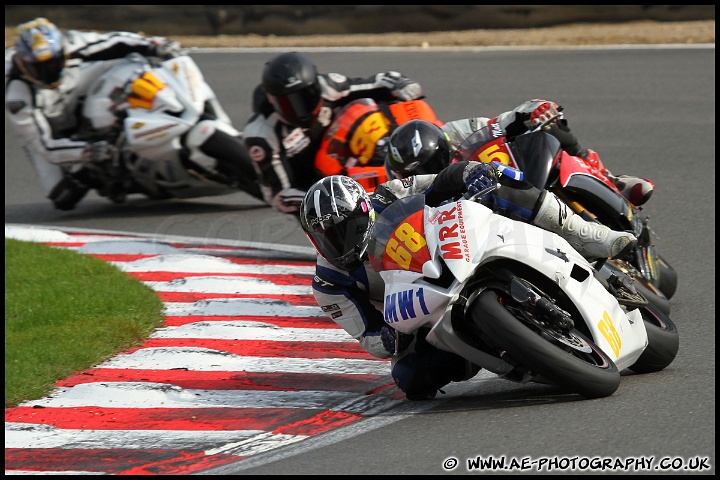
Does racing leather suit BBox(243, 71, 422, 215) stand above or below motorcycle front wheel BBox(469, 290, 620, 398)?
below

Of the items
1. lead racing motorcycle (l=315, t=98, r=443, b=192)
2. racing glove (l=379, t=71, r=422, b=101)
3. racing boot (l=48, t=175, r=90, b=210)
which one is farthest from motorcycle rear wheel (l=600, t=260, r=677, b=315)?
racing boot (l=48, t=175, r=90, b=210)

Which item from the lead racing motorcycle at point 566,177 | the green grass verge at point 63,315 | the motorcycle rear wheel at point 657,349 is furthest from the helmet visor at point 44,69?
the motorcycle rear wheel at point 657,349

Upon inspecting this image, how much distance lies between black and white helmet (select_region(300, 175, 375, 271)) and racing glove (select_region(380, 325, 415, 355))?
14.5 inches

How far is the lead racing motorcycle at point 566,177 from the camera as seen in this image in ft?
21.1

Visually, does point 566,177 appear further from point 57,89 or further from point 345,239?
point 57,89

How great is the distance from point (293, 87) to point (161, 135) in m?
2.21

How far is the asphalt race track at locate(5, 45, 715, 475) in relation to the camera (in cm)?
473

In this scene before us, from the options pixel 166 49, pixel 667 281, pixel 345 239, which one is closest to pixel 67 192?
pixel 166 49

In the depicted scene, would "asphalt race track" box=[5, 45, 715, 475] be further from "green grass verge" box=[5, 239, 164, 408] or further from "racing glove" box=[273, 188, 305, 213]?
"racing glove" box=[273, 188, 305, 213]

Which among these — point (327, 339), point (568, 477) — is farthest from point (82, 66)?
point (568, 477)

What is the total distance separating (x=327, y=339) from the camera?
6926mm

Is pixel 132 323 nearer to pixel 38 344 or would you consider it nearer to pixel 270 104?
pixel 38 344

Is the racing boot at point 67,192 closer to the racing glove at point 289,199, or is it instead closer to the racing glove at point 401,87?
the racing glove at point 289,199

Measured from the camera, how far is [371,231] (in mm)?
5473
